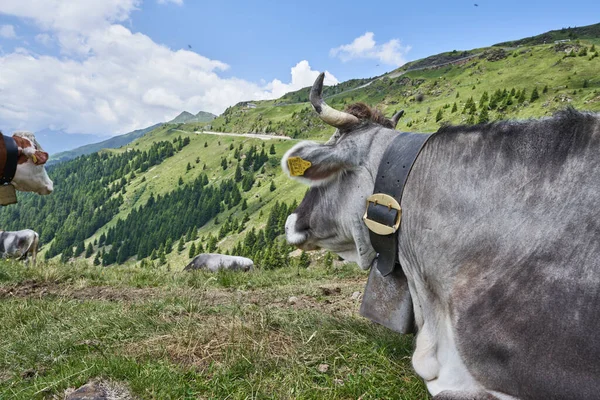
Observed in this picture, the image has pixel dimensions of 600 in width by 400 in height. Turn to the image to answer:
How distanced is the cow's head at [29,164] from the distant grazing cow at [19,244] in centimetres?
1402

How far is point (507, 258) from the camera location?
232 cm

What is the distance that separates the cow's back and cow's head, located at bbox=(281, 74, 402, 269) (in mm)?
617

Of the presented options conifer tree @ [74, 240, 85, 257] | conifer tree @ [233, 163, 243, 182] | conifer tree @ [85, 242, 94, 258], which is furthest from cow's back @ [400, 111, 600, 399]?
conifer tree @ [74, 240, 85, 257]

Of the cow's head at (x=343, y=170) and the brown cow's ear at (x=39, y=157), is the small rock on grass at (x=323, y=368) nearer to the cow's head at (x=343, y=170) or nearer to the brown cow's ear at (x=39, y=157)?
the cow's head at (x=343, y=170)

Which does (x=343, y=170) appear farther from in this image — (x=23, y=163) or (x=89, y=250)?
(x=89, y=250)

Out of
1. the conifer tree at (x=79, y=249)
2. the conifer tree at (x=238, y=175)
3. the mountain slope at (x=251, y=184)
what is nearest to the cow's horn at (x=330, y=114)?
the mountain slope at (x=251, y=184)

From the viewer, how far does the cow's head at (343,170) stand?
3469mm

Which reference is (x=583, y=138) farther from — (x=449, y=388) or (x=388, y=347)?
(x=388, y=347)

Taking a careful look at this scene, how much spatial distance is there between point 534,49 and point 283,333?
545 ft

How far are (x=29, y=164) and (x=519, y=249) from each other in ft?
22.4

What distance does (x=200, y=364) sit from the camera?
349 centimetres

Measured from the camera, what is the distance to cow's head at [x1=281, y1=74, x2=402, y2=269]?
347cm

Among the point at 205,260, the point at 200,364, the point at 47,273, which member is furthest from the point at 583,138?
the point at 205,260

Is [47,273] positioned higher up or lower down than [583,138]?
lower down
